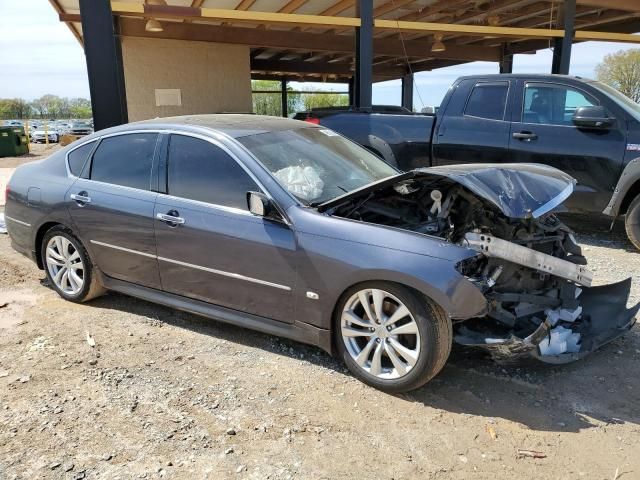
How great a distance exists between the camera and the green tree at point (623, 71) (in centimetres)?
3403

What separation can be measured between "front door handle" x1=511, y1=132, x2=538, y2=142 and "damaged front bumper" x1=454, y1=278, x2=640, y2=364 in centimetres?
280

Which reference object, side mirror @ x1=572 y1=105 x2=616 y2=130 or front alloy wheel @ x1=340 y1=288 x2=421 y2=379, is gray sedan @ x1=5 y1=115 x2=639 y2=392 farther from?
side mirror @ x1=572 y1=105 x2=616 y2=130

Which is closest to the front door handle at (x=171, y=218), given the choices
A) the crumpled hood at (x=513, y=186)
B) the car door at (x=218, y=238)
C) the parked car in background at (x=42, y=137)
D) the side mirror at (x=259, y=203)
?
the car door at (x=218, y=238)

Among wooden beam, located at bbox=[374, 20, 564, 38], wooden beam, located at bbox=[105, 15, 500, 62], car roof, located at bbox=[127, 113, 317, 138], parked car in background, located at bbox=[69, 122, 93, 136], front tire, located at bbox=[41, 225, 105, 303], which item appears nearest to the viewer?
car roof, located at bbox=[127, 113, 317, 138]

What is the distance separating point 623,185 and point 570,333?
10.3ft

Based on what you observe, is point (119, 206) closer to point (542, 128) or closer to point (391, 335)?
point (391, 335)

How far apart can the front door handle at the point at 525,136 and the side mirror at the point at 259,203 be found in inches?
162

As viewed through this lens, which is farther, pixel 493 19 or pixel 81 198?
pixel 493 19

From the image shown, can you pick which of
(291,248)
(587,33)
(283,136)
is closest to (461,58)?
(587,33)

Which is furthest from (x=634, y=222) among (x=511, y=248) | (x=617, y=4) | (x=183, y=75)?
(x=183, y=75)

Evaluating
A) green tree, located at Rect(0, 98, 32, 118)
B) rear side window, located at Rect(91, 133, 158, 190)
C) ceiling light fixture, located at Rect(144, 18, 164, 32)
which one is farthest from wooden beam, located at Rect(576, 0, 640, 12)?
green tree, located at Rect(0, 98, 32, 118)

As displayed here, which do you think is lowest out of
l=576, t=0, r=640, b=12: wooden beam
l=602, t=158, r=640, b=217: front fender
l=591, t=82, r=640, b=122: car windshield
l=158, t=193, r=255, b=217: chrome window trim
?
l=602, t=158, r=640, b=217: front fender

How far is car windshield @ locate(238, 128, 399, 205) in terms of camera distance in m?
3.62

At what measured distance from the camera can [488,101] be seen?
259 inches
